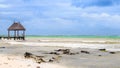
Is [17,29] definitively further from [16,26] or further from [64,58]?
[64,58]

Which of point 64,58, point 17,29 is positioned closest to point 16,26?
point 17,29

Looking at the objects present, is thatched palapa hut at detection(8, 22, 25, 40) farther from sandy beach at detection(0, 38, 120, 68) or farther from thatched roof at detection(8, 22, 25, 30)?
sandy beach at detection(0, 38, 120, 68)

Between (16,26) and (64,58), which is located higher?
(16,26)

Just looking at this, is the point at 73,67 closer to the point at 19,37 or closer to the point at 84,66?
the point at 84,66

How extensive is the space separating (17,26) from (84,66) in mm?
51225

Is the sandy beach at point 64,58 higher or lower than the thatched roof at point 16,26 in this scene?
lower

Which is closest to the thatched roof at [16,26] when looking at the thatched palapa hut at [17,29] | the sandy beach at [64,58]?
the thatched palapa hut at [17,29]

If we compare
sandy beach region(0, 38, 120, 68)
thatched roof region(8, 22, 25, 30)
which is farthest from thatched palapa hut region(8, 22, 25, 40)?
sandy beach region(0, 38, 120, 68)

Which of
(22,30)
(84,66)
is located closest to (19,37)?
(22,30)

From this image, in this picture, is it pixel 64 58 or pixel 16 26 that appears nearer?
pixel 64 58

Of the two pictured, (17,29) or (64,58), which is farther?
(17,29)

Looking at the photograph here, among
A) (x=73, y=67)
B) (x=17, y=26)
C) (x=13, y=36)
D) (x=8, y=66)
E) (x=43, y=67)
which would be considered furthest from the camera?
(x=13, y=36)

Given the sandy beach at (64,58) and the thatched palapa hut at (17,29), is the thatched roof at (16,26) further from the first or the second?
the sandy beach at (64,58)

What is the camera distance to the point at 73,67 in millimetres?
14703
